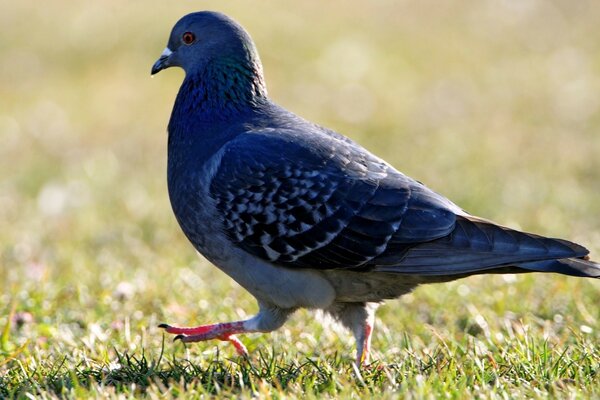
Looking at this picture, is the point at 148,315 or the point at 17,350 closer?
the point at 17,350

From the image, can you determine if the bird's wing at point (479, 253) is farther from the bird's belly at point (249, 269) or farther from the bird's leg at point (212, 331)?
the bird's leg at point (212, 331)

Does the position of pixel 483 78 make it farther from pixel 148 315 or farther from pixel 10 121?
pixel 148 315

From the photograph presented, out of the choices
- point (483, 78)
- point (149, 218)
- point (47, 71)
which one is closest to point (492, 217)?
point (149, 218)

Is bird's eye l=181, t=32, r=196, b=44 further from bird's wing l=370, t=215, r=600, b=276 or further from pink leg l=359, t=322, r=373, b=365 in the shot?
pink leg l=359, t=322, r=373, b=365


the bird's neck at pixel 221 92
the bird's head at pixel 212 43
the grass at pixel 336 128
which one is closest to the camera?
the grass at pixel 336 128

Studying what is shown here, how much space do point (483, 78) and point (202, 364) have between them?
1002cm

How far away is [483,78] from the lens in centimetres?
1366

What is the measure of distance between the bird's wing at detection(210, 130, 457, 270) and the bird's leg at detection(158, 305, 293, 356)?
0.32 metres

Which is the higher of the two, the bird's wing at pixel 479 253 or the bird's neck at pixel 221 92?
the bird's neck at pixel 221 92

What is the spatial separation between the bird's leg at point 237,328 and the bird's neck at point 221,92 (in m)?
1.06

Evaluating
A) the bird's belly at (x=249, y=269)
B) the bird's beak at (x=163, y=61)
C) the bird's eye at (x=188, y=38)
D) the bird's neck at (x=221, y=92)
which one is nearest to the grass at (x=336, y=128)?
the bird's belly at (x=249, y=269)

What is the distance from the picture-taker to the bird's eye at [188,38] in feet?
17.1

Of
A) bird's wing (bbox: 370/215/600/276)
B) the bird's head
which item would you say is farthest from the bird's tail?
the bird's head

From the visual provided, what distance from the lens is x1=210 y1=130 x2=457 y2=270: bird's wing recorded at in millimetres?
4344
